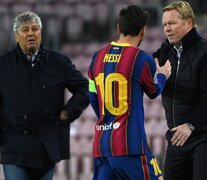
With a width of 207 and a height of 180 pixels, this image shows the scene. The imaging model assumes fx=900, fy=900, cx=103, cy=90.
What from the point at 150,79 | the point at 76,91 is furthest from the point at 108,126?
the point at 76,91

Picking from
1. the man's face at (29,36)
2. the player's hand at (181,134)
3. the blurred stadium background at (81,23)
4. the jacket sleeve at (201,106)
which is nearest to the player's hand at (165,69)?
the jacket sleeve at (201,106)

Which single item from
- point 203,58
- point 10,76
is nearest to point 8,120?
point 10,76

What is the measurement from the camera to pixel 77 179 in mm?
10258

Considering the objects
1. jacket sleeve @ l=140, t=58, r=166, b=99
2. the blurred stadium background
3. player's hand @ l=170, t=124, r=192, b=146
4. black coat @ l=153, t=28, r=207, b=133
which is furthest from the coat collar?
the blurred stadium background

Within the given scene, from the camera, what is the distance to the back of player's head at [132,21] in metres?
5.36

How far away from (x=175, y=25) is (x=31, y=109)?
1.19 m

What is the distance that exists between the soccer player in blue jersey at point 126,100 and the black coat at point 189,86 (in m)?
0.33

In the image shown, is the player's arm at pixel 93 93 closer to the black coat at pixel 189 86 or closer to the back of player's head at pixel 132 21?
the back of player's head at pixel 132 21

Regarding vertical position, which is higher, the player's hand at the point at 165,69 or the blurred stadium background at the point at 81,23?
the player's hand at the point at 165,69

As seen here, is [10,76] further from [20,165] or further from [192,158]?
[192,158]

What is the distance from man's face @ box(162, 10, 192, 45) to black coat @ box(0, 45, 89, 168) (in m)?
0.95

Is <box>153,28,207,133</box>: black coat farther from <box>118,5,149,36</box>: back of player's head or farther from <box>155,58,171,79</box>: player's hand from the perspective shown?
<box>118,5,149,36</box>: back of player's head

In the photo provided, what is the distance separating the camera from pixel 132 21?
5355mm

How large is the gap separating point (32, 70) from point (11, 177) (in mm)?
752
